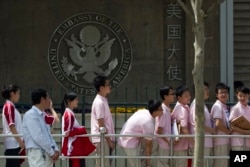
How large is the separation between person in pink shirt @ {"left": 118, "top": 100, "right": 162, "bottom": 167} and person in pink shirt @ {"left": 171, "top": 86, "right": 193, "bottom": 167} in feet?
1.59

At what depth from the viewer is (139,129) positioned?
39.5 feet

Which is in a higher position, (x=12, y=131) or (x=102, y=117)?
(x=102, y=117)

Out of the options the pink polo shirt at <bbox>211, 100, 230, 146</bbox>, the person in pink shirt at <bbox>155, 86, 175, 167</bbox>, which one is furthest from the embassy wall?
the person in pink shirt at <bbox>155, 86, 175, 167</bbox>

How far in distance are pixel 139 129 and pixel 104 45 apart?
6019mm

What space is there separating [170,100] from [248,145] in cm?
137

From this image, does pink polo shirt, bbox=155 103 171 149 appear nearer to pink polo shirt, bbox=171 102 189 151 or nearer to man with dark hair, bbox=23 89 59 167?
pink polo shirt, bbox=171 102 189 151

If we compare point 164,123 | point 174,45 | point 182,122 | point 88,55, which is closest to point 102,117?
point 164,123

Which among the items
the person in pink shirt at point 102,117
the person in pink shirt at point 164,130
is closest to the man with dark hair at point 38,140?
the person in pink shirt at point 102,117

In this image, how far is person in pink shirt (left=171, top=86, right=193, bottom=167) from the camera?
12336 mm

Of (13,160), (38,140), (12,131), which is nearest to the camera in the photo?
(38,140)

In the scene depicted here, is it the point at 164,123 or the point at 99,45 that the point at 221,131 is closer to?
the point at 164,123

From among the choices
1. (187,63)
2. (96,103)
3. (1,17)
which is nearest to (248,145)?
(96,103)

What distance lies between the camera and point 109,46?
17812 millimetres

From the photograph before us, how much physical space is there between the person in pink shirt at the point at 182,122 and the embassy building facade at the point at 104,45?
5.14 meters
